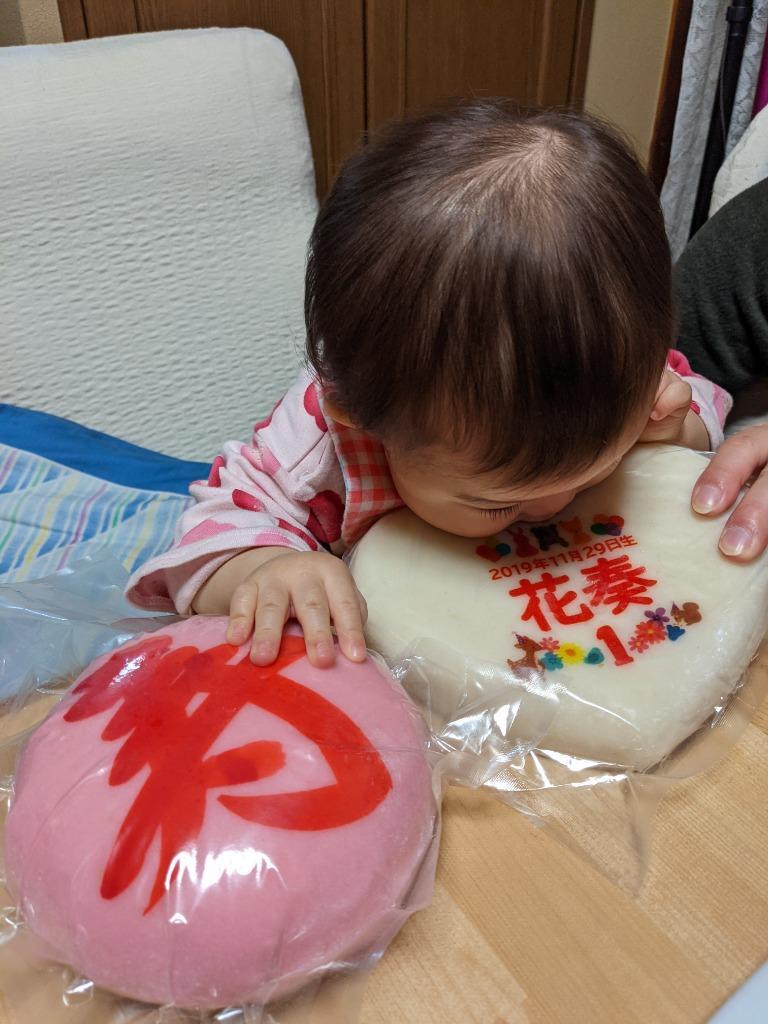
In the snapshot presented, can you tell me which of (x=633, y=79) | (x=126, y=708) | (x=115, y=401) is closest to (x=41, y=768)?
(x=126, y=708)

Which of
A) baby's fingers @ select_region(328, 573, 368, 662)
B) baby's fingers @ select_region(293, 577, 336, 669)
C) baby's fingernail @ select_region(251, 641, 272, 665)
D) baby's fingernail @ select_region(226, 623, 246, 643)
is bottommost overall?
baby's fingers @ select_region(328, 573, 368, 662)

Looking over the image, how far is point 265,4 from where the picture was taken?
134cm

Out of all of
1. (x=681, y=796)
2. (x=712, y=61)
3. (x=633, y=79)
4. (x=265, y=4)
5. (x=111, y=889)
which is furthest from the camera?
(x=633, y=79)

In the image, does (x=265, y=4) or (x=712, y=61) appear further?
(x=712, y=61)

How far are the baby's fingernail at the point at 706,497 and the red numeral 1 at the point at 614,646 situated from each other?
0.41 feet

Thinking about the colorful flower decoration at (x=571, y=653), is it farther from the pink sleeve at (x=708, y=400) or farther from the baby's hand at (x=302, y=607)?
the pink sleeve at (x=708, y=400)

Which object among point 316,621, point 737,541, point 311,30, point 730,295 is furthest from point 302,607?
point 311,30

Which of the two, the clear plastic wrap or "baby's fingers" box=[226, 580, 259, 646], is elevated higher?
"baby's fingers" box=[226, 580, 259, 646]

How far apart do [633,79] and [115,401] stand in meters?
1.64

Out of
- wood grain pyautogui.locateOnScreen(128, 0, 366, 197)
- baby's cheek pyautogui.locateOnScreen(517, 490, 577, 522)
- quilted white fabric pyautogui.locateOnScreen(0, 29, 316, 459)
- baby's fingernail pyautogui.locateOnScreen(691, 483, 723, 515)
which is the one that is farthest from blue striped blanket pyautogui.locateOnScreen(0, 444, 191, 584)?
wood grain pyautogui.locateOnScreen(128, 0, 366, 197)

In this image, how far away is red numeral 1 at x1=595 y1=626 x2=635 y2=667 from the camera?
536 millimetres

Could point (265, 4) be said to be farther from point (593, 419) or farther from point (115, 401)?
point (593, 419)

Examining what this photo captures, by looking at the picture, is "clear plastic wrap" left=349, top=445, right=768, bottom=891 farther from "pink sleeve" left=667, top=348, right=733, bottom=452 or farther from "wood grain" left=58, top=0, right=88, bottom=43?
"wood grain" left=58, top=0, right=88, bottom=43

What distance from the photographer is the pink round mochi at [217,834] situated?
1.27ft
